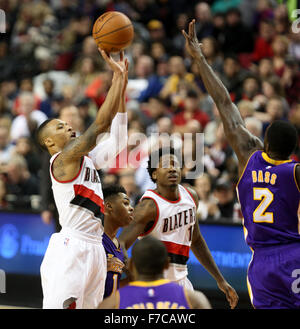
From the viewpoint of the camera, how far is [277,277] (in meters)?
5.07

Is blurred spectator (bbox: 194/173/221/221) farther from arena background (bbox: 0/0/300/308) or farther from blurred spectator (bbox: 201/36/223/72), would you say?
blurred spectator (bbox: 201/36/223/72)

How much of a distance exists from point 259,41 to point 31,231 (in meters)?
5.35

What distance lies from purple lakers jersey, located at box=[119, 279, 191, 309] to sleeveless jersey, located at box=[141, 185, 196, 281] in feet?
6.74

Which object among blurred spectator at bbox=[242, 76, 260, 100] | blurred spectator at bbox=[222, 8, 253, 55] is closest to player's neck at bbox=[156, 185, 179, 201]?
blurred spectator at bbox=[242, 76, 260, 100]

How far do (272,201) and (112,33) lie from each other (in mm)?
2023

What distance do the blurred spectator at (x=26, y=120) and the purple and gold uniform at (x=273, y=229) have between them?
7.00 m

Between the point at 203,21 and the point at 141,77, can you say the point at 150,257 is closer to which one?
the point at 141,77

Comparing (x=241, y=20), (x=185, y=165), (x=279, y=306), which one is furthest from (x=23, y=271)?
(x=241, y=20)

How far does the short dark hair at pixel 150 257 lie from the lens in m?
3.90

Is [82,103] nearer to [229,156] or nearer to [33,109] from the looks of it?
[33,109]

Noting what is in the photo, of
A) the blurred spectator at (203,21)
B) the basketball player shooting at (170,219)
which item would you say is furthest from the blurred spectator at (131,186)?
the blurred spectator at (203,21)

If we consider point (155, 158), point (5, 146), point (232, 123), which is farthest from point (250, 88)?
point (232, 123)

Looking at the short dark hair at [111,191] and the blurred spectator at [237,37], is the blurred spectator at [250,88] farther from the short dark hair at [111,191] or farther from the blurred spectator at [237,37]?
the short dark hair at [111,191]

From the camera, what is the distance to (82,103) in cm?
1151
